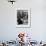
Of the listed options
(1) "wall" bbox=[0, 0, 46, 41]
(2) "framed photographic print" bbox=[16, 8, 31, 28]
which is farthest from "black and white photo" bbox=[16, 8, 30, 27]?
(1) "wall" bbox=[0, 0, 46, 41]

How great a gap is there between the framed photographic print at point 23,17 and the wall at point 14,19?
0.12 metres

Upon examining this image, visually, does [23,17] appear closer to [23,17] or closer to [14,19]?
[23,17]

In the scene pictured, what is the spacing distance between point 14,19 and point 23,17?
359mm

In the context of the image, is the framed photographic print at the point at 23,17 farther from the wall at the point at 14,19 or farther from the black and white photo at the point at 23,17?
the wall at the point at 14,19

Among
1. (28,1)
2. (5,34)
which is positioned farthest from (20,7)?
(5,34)

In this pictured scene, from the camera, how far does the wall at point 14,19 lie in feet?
16.0

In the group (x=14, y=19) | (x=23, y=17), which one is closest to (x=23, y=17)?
(x=23, y=17)

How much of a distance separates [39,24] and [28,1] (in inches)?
38.5

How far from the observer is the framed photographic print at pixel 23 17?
16.2ft

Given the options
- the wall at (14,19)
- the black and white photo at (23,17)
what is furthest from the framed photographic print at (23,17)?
the wall at (14,19)

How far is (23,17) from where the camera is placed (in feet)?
16.4

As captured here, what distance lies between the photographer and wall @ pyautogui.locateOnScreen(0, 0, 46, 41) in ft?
16.0

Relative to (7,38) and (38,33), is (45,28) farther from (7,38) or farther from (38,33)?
(7,38)

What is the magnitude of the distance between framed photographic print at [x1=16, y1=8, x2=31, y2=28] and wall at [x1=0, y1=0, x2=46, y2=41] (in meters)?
0.12
